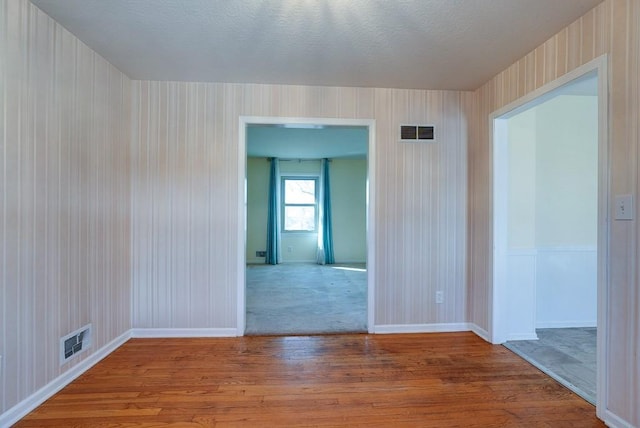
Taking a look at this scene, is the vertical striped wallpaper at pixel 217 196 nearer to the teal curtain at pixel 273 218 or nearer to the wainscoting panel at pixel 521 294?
the wainscoting panel at pixel 521 294

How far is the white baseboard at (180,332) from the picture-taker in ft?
9.29

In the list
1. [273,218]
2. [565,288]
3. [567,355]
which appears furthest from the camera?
[273,218]

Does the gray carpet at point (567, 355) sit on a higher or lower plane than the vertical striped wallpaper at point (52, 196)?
lower

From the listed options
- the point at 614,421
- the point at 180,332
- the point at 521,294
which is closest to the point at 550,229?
the point at 521,294

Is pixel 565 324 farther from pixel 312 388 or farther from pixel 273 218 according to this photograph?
pixel 273 218

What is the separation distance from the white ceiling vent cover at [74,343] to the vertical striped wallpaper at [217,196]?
569 millimetres

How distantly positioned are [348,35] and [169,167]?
Answer: 1.93 metres

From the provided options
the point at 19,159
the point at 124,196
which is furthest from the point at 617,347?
the point at 124,196

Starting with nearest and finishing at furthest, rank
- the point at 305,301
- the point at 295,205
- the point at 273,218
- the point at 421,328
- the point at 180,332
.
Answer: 1. the point at 180,332
2. the point at 421,328
3. the point at 305,301
4. the point at 273,218
5. the point at 295,205

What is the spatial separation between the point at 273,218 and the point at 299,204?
774 mm

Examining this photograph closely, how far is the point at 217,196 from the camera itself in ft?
9.43

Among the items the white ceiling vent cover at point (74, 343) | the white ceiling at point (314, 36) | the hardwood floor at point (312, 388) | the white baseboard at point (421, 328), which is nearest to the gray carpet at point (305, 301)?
the white baseboard at point (421, 328)

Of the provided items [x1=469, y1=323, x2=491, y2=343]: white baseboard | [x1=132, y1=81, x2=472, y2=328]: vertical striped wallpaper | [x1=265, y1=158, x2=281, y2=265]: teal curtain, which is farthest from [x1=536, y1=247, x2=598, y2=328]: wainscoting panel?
[x1=265, y1=158, x2=281, y2=265]: teal curtain

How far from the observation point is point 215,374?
219cm
